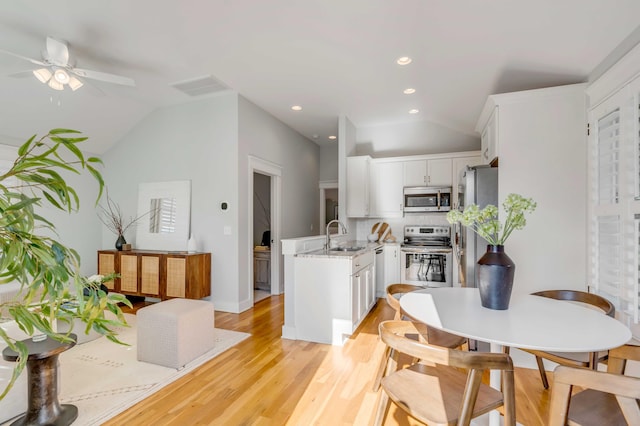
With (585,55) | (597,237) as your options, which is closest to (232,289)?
(597,237)

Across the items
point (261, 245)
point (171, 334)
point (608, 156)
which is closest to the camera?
point (608, 156)

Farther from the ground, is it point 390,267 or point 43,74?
point 43,74

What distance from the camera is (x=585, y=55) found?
96.4 inches

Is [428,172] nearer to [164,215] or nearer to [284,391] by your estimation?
[284,391]

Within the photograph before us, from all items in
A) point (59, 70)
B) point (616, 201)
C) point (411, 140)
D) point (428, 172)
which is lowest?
point (616, 201)

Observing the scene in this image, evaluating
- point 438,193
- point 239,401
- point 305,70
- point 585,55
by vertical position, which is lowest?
point 239,401

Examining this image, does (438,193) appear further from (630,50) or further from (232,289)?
(232,289)

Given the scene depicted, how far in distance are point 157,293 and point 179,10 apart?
3354 mm

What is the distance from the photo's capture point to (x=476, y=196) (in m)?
2.95

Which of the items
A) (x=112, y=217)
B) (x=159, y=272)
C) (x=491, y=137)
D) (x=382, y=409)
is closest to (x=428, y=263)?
(x=491, y=137)

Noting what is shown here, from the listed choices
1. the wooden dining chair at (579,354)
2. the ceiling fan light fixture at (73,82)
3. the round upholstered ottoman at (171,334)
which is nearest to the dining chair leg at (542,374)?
the wooden dining chair at (579,354)

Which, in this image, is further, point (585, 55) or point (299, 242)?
point (299, 242)

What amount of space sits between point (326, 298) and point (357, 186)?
A: 229 cm

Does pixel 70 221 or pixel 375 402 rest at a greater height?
pixel 70 221
